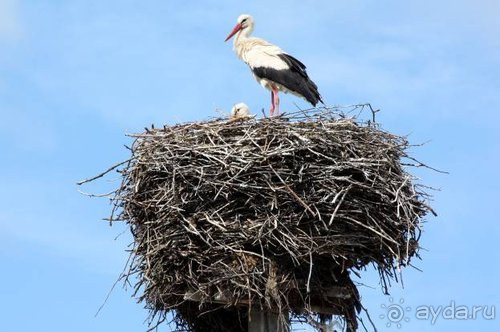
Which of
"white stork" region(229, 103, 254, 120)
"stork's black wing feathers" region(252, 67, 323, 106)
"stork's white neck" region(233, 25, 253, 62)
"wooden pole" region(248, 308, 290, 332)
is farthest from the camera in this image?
"stork's white neck" region(233, 25, 253, 62)

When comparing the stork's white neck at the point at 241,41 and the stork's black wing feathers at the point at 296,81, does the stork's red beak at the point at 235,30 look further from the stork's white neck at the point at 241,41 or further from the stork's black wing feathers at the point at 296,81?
the stork's black wing feathers at the point at 296,81

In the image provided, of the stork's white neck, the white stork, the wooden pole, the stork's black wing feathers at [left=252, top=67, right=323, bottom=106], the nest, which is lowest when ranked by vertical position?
the wooden pole

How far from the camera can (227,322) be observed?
948cm

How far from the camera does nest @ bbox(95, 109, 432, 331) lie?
8742 millimetres

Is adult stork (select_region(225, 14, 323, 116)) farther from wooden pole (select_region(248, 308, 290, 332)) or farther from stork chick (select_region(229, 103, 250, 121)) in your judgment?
wooden pole (select_region(248, 308, 290, 332))

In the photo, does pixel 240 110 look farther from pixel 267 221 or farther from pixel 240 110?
pixel 267 221

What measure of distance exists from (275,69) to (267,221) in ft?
10.7

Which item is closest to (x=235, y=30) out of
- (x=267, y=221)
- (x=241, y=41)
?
(x=241, y=41)

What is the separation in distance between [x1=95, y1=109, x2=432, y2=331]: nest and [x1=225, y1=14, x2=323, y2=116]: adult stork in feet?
7.08

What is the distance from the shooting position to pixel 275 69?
1173 centimetres

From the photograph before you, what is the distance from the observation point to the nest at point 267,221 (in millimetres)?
8742

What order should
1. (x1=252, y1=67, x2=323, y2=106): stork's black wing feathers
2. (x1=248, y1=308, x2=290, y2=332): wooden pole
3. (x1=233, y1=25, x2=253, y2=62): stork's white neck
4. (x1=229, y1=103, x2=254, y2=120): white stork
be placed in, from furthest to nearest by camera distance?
1. (x1=233, y1=25, x2=253, y2=62): stork's white neck
2. (x1=252, y1=67, x2=323, y2=106): stork's black wing feathers
3. (x1=229, y1=103, x2=254, y2=120): white stork
4. (x1=248, y1=308, x2=290, y2=332): wooden pole

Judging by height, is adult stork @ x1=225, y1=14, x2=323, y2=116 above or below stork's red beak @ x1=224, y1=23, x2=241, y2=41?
below

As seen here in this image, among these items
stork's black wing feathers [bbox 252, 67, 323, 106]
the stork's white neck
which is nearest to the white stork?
stork's black wing feathers [bbox 252, 67, 323, 106]
